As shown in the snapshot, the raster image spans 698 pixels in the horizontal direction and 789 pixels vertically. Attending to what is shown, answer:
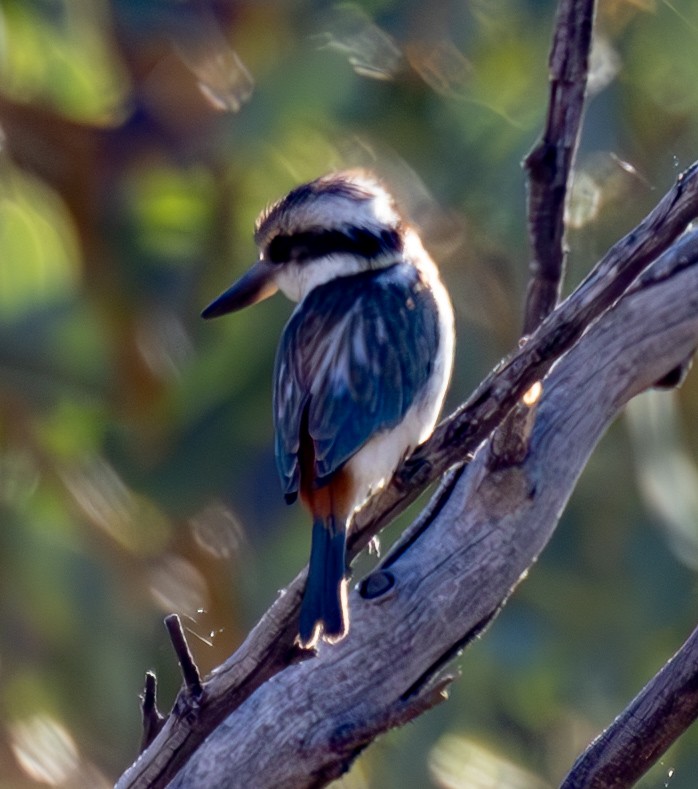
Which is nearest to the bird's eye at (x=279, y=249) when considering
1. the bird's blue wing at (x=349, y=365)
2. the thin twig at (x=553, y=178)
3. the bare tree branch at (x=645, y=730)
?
the bird's blue wing at (x=349, y=365)

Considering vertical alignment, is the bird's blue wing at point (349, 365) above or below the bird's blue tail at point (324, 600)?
above

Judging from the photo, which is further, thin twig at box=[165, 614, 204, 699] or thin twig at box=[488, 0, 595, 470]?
thin twig at box=[488, 0, 595, 470]

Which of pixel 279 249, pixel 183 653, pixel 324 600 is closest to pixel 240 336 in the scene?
pixel 279 249

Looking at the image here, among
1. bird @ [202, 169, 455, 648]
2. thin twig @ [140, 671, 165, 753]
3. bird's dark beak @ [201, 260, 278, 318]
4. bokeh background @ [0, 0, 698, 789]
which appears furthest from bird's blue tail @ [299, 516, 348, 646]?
bokeh background @ [0, 0, 698, 789]

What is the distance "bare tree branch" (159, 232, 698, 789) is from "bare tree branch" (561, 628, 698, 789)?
33 cm

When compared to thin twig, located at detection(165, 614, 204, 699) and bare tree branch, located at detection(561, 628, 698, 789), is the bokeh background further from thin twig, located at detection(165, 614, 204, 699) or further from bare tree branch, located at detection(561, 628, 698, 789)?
thin twig, located at detection(165, 614, 204, 699)

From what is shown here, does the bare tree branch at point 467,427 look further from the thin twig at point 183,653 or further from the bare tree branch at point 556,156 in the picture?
the bare tree branch at point 556,156

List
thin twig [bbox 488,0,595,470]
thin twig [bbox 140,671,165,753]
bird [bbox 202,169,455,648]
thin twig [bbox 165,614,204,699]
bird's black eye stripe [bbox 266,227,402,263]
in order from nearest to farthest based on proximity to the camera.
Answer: thin twig [bbox 165,614,204,699], thin twig [bbox 140,671,165,753], thin twig [bbox 488,0,595,470], bird [bbox 202,169,455,648], bird's black eye stripe [bbox 266,227,402,263]

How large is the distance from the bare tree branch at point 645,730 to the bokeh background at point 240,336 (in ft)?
6.34

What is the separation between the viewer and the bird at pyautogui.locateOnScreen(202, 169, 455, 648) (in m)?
2.49

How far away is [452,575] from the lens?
7.91ft

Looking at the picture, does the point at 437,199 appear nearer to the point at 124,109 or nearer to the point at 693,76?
the point at 693,76

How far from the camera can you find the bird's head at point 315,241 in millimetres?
2955

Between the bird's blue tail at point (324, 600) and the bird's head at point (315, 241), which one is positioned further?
the bird's head at point (315, 241)
